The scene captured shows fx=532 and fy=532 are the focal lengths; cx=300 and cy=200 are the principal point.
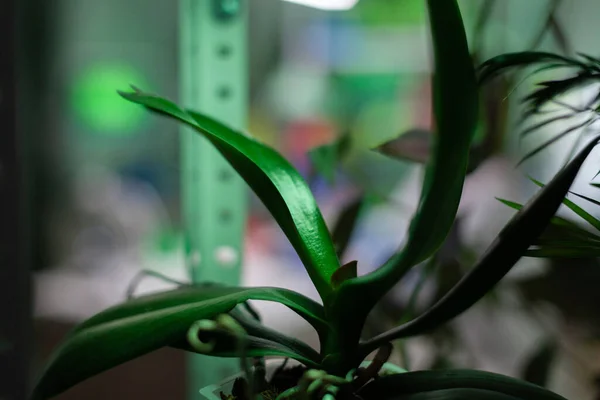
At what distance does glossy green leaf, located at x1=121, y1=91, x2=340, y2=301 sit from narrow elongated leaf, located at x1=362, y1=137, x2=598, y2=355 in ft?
0.28

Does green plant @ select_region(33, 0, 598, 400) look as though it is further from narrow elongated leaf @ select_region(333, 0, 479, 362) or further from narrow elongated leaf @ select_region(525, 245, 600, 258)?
narrow elongated leaf @ select_region(525, 245, 600, 258)

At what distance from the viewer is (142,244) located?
2.26 ft

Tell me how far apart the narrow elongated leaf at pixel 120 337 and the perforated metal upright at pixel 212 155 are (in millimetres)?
304

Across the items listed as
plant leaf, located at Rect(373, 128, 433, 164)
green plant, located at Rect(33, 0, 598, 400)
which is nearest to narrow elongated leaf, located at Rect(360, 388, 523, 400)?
green plant, located at Rect(33, 0, 598, 400)

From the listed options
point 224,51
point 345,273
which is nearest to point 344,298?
point 345,273

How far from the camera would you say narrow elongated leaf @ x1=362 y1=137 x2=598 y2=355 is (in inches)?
11.7

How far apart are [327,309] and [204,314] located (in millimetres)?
92

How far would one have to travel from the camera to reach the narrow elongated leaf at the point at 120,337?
310mm

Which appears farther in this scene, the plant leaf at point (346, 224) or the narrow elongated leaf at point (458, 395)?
the plant leaf at point (346, 224)

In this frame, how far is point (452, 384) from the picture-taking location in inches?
13.4

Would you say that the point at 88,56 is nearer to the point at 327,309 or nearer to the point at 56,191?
the point at 56,191

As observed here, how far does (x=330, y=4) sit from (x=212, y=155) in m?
0.23

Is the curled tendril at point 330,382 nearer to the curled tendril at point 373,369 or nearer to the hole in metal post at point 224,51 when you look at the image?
the curled tendril at point 373,369

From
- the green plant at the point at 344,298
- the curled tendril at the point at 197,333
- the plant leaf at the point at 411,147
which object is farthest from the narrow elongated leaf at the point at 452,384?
the plant leaf at the point at 411,147
